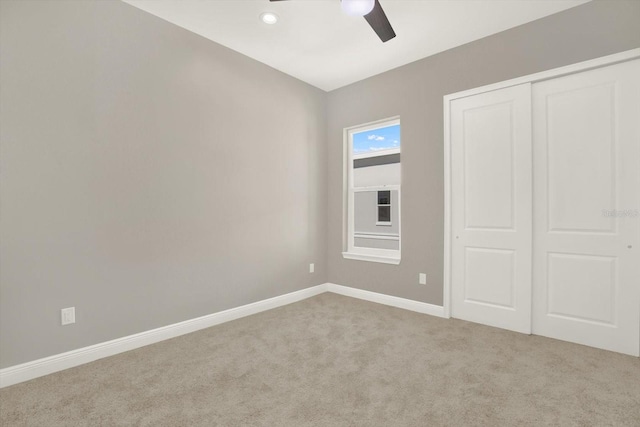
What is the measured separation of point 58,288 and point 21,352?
17.4 inches

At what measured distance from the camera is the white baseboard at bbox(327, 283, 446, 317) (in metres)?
3.43

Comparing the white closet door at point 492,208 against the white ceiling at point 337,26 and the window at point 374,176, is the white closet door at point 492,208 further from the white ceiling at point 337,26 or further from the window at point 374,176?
the window at point 374,176

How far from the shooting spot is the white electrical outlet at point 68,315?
7.44 feet

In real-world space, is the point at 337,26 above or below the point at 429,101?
above

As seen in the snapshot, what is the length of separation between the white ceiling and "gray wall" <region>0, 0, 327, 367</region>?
0.83ft

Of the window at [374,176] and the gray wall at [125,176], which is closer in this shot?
the gray wall at [125,176]

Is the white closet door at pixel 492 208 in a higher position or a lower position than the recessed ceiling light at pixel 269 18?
lower

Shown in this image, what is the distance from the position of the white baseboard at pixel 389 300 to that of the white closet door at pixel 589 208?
0.93 metres

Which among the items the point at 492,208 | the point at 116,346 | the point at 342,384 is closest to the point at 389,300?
the point at 492,208

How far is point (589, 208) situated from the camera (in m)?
2.62

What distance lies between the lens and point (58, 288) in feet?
7.36

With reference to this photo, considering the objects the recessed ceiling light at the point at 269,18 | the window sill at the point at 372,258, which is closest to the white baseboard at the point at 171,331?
the window sill at the point at 372,258

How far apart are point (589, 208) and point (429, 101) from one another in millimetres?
1828

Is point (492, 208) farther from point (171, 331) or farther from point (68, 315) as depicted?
point (68, 315)
